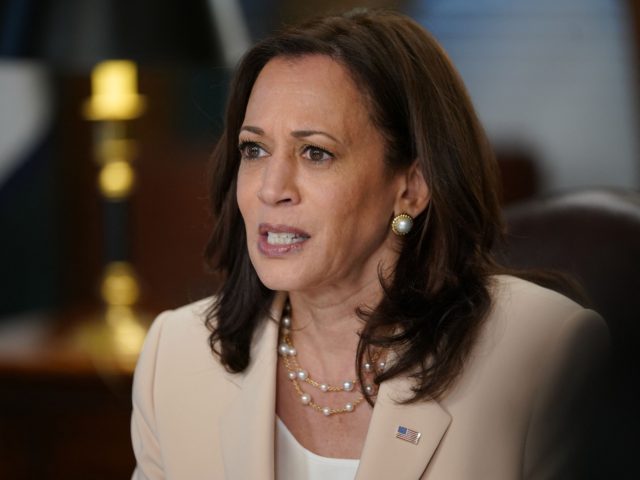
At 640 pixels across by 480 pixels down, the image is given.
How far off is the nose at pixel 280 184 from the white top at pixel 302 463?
1.26ft

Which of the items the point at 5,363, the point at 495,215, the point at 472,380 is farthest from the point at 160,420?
the point at 5,363

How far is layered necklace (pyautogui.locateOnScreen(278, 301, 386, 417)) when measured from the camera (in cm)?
173

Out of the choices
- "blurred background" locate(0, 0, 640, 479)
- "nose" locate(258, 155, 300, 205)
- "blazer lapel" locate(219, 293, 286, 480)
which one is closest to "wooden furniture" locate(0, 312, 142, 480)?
"blurred background" locate(0, 0, 640, 479)

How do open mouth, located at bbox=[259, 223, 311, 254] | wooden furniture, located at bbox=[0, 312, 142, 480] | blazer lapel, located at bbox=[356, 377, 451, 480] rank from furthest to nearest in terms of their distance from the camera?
wooden furniture, located at bbox=[0, 312, 142, 480]
open mouth, located at bbox=[259, 223, 311, 254]
blazer lapel, located at bbox=[356, 377, 451, 480]

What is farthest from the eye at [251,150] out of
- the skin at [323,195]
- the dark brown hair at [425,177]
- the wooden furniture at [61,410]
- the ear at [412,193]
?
the wooden furniture at [61,410]

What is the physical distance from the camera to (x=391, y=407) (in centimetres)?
162

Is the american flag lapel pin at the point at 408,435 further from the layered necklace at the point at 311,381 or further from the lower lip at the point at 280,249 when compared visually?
the lower lip at the point at 280,249

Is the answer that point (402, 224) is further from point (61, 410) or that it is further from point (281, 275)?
point (61, 410)

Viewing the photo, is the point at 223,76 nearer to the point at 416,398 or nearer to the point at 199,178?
the point at 199,178

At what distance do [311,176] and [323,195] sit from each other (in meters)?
0.04

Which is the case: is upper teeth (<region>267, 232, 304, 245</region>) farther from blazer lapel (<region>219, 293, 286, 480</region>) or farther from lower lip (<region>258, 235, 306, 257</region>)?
blazer lapel (<region>219, 293, 286, 480</region>)

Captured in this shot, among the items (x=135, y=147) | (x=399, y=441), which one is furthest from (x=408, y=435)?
(x=135, y=147)

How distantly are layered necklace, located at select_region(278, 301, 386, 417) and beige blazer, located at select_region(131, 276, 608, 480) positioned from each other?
3cm

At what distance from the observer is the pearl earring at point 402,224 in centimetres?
174
